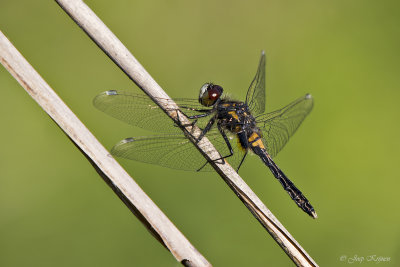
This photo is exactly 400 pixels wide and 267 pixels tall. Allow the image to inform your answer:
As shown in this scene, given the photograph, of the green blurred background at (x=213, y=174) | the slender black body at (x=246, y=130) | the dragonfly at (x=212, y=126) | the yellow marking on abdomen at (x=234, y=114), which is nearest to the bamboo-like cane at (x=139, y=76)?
the dragonfly at (x=212, y=126)

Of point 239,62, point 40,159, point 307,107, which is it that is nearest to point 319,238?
point 307,107

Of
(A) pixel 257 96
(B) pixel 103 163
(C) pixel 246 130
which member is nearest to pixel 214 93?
(C) pixel 246 130

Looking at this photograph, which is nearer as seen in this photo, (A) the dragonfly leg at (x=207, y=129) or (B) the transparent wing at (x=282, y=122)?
(A) the dragonfly leg at (x=207, y=129)

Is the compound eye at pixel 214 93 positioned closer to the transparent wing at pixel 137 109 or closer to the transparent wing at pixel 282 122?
the transparent wing at pixel 137 109

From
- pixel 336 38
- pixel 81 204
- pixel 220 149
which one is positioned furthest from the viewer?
pixel 336 38

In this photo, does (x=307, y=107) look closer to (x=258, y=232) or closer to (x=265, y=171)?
(x=265, y=171)

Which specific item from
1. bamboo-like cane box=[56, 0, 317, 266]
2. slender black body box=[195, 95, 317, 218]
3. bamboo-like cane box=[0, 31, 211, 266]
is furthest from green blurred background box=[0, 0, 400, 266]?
bamboo-like cane box=[0, 31, 211, 266]

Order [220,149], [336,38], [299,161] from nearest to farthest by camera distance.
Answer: [220,149] → [299,161] → [336,38]
